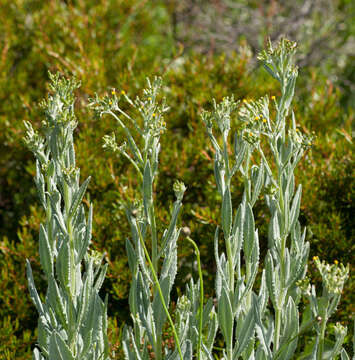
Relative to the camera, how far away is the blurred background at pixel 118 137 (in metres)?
2.75

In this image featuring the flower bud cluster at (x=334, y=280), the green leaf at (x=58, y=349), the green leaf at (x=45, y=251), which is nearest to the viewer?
the flower bud cluster at (x=334, y=280)

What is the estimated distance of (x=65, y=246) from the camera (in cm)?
162

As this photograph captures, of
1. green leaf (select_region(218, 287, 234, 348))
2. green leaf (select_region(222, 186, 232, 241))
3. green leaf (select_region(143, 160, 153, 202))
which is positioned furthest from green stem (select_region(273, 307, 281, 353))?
green leaf (select_region(143, 160, 153, 202))

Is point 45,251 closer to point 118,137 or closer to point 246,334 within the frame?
point 246,334

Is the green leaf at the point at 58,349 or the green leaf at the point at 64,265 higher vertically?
the green leaf at the point at 64,265

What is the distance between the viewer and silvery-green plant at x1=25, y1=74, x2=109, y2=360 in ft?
5.32

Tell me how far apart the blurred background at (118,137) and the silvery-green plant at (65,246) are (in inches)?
23.5

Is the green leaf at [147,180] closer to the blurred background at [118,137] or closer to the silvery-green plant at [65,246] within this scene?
the silvery-green plant at [65,246]

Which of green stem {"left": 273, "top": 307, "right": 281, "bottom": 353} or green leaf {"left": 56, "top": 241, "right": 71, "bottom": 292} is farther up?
green leaf {"left": 56, "top": 241, "right": 71, "bottom": 292}

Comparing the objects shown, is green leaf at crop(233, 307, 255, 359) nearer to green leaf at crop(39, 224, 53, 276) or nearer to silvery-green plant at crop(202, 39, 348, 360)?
silvery-green plant at crop(202, 39, 348, 360)

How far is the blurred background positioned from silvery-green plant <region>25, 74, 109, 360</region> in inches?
23.5

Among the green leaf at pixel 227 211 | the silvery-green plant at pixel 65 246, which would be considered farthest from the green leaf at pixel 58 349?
the green leaf at pixel 227 211

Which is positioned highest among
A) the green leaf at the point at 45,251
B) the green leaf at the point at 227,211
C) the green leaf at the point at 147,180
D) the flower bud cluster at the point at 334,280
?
the green leaf at the point at 147,180

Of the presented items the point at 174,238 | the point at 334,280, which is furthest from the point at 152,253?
the point at 334,280
